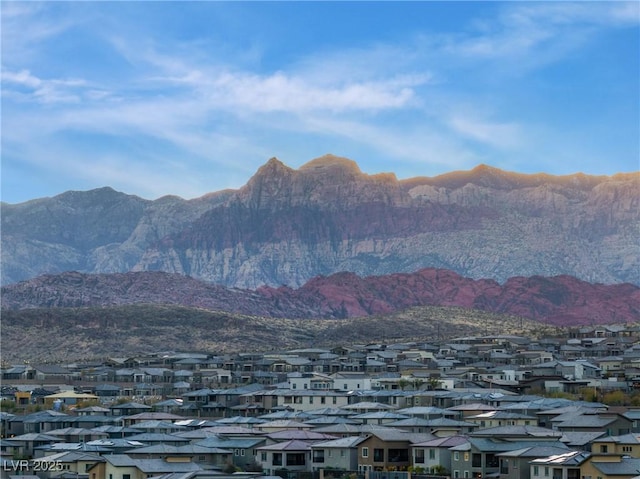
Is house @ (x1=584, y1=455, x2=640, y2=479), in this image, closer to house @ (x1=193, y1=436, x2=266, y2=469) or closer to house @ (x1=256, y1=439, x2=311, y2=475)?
house @ (x1=256, y1=439, x2=311, y2=475)

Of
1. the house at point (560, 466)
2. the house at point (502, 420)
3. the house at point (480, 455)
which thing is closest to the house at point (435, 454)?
the house at point (480, 455)

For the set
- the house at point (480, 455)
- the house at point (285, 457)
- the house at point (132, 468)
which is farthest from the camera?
the house at point (285, 457)

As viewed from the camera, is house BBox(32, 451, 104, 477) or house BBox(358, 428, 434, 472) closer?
house BBox(32, 451, 104, 477)

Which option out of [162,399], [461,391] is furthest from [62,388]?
[461,391]

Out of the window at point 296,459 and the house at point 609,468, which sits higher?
the house at point 609,468

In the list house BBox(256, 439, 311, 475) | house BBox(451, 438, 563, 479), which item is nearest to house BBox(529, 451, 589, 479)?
house BBox(451, 438, 563, 479)

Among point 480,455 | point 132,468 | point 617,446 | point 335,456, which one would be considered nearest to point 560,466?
point 617,446

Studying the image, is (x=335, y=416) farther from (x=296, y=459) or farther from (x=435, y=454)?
(x=435, y=454)

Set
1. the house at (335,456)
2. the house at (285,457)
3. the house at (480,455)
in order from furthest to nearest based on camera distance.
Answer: the house at (285,457) < the house at (335,456) < the house at (480,455)

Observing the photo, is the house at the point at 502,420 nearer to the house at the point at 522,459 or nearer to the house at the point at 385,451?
the house at the point at 385,451
